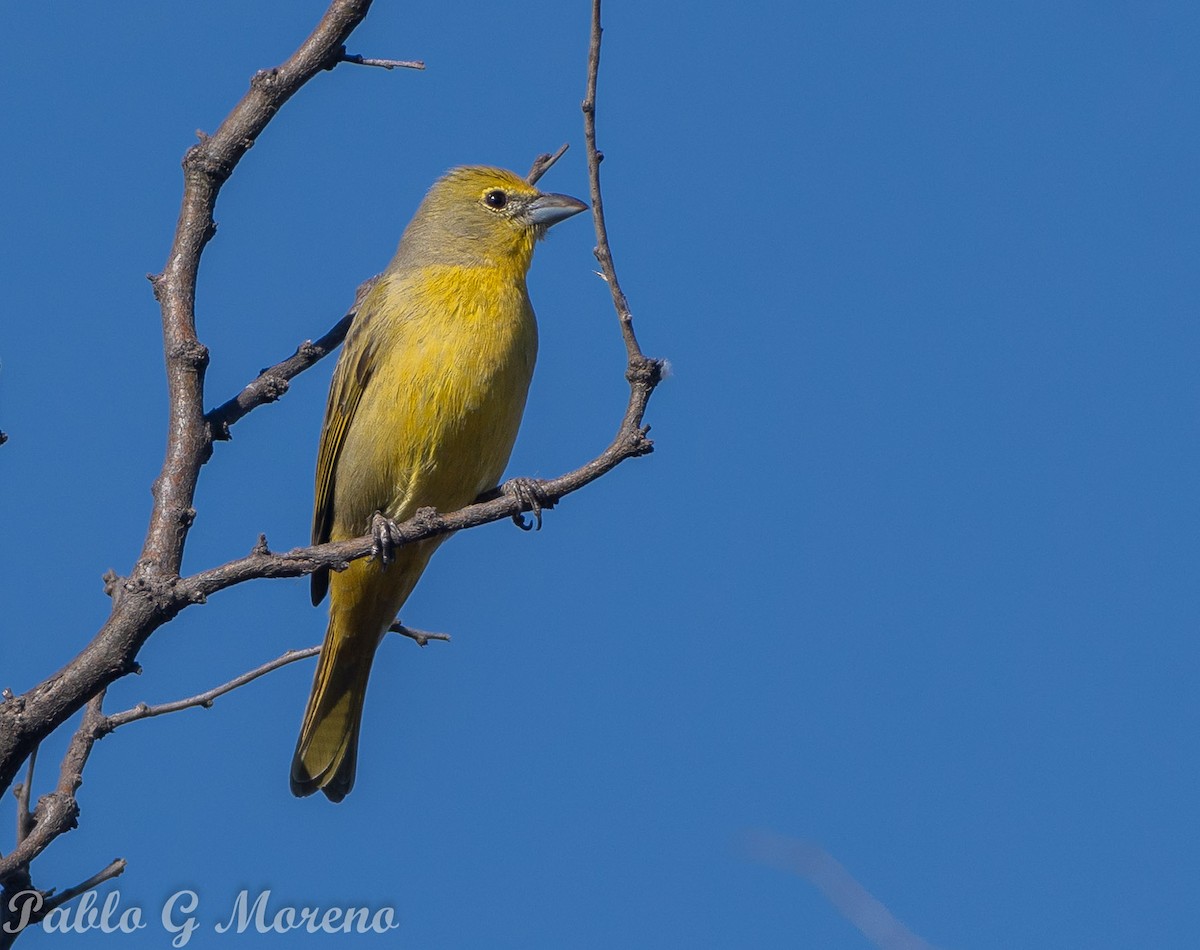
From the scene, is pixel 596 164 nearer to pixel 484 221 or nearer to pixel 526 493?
pixel 526 493

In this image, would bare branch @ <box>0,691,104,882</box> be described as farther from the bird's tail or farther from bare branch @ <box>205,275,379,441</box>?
the bird's tail

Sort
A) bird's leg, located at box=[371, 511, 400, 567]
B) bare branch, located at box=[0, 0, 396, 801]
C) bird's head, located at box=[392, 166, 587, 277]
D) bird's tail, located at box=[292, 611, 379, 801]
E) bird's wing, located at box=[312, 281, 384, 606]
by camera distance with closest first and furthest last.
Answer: bare branch, located at box=[0, 0, 396, 801] → bird's leg, located at box=[371, 511, 400, 567] → bird's tail, located at box=[292, 611, 379, 801] → bird's wing, located at box=[312, 281, 384, 606] → bird's head, located at box=[392, 166, 587, 277]

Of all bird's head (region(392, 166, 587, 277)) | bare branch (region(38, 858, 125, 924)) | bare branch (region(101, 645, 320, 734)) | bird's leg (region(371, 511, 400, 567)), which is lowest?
bare branch (region(38, 858, 125, 924))

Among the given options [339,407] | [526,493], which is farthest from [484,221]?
[526,493]

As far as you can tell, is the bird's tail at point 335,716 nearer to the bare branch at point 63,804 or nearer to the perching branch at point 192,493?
the perching branch at point 192,493

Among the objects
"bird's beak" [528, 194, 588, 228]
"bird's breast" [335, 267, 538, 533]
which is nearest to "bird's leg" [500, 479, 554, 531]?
"bird's breast" [335, 267, 538, 533]

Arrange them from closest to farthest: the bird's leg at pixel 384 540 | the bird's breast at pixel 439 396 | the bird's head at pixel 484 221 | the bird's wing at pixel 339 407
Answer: the bird's leg at pixel 384 540, the bird's breast at pixel 439 396, the bird's wing at pixel 339 407, the bird's head at pixel 484 221

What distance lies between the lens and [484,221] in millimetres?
6883

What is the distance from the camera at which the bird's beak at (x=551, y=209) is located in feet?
22.3

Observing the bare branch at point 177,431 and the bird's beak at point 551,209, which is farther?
the bird's beak at point 551,209

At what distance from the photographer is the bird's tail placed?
618 cm

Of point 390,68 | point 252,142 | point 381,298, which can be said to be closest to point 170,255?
point 252,142

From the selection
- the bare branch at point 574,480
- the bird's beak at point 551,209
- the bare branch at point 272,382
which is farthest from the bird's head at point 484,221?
the bare branch at point 574,480

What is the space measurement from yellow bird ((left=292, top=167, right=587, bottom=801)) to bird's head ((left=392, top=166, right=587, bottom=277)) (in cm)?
1
